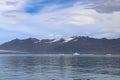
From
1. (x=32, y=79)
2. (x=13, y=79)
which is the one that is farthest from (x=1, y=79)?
(x=32, y=79)

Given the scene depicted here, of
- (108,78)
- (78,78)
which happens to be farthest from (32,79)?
(108,78)

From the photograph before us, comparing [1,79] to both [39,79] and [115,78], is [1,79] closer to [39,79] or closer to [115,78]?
[39,79]

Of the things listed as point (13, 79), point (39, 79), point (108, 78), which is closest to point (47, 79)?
point (39, 79)

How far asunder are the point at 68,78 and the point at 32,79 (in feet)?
27.1

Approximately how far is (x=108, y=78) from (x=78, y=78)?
655 cm

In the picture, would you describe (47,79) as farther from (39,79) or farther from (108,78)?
(108,78)

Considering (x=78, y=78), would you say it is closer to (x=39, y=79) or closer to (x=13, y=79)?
(x=39, y=79)

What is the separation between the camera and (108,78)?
6706 cm

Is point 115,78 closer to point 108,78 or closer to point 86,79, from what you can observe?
point 108,78

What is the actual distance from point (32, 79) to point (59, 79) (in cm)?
565

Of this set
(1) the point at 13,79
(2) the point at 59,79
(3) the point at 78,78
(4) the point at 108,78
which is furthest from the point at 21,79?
(4) the point at 108,78

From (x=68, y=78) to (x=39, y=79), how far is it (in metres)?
6.89

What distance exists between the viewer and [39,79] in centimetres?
6469

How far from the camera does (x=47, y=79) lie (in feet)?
210
